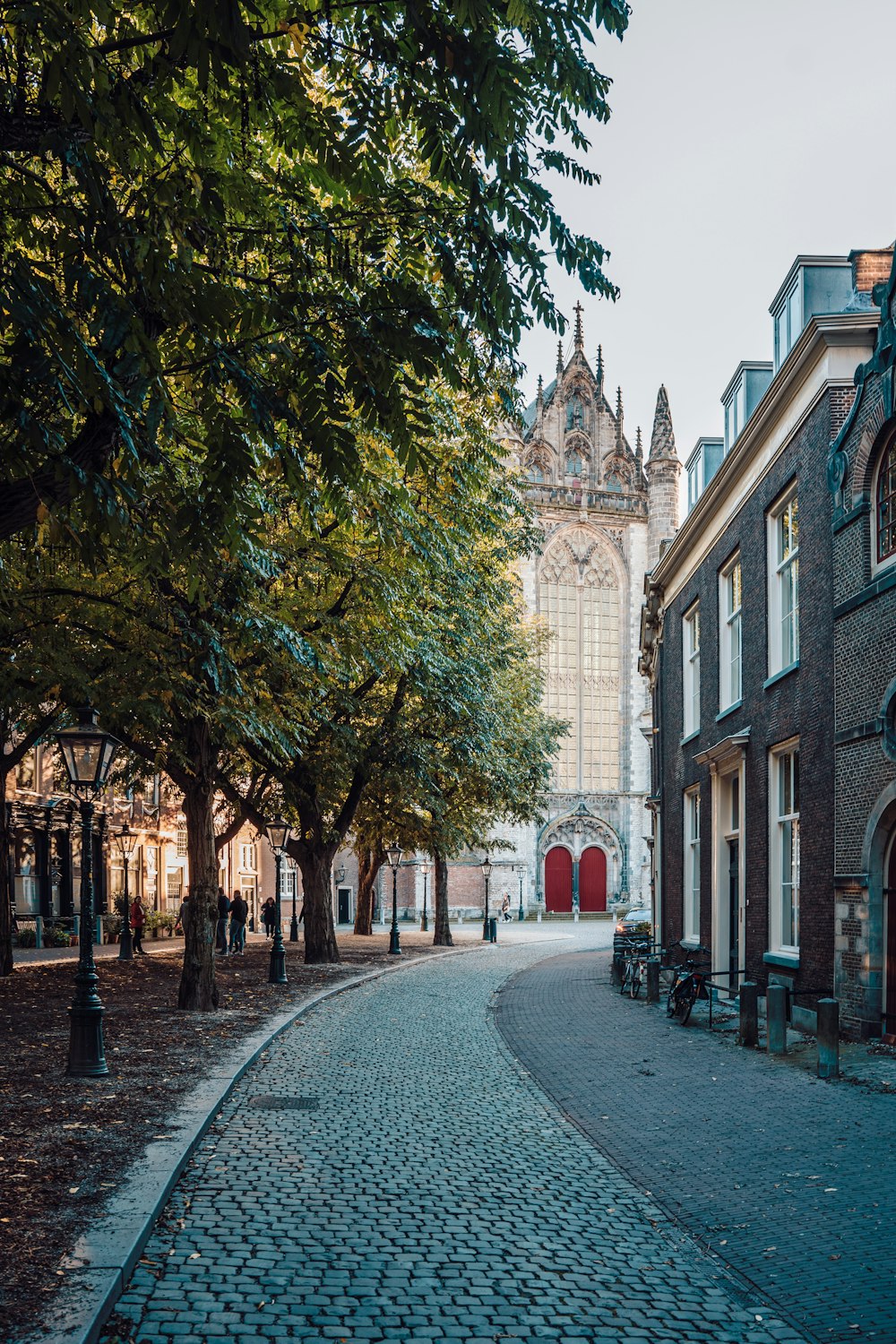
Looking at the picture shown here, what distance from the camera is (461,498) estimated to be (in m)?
18.4

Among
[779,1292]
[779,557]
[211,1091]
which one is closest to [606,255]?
[779,1292]

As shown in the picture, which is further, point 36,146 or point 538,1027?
point 538,1027

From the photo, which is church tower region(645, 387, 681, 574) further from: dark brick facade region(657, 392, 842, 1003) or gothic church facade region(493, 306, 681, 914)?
dark brick facade region(657, 392, 842, 1003)

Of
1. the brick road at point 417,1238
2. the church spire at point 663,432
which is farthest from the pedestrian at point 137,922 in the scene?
the church spire at point 663,432

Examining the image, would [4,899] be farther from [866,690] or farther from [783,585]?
[866,690]

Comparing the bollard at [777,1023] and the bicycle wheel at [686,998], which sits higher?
the bollard at [777,1023]

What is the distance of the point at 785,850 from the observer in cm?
1652

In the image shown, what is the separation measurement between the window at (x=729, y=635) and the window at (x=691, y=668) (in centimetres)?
192

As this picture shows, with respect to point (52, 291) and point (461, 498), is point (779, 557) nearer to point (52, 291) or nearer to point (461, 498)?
point (461, 498)

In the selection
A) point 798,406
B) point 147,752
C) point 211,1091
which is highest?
point 798,406

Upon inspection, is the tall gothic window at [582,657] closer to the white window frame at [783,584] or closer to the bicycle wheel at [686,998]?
the white window frame at [783,584]

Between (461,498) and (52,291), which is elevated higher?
(461,498)

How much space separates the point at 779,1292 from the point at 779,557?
12.9 metres

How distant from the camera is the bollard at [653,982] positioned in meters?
19.0
